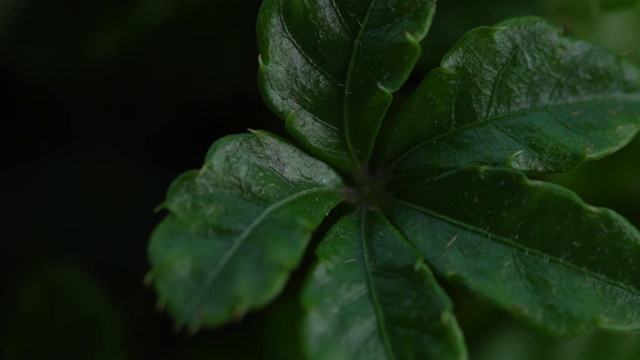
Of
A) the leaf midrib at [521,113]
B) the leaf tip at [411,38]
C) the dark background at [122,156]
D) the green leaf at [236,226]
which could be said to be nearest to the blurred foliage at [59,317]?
the dark background at [122,156]

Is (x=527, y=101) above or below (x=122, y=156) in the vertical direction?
below

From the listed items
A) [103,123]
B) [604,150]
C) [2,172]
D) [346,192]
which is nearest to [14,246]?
[2,172]

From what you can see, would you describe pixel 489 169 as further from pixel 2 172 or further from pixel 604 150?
pixel 2 172

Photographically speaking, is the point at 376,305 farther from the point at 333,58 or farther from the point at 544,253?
the point at 333,58

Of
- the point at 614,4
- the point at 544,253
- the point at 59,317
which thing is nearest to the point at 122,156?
the point at 59,317

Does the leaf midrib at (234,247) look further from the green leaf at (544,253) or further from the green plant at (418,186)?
the green leaf at (544,253)

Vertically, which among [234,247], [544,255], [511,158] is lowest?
[544,255]
